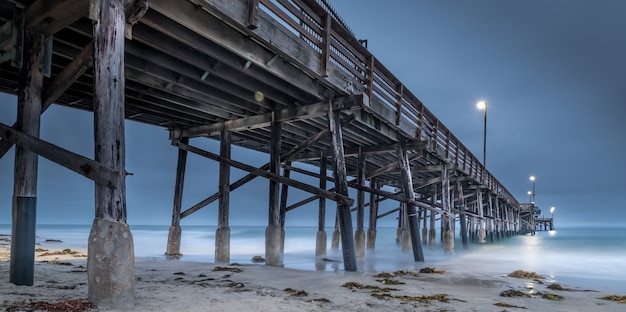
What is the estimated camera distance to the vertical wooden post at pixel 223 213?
10953 millimetres

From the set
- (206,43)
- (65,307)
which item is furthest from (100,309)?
(206,43)

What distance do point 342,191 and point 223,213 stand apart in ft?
12.4

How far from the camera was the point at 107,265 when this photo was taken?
3.91 metres

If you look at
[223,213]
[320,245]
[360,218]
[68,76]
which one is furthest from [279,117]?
[360,218]

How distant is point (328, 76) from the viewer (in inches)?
327

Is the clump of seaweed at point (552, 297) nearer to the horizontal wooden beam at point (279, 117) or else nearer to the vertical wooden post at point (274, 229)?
the horizontal wooden beam at point (279, 117)

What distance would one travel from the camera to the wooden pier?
13.5 ft

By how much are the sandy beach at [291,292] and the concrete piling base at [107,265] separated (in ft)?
0.50

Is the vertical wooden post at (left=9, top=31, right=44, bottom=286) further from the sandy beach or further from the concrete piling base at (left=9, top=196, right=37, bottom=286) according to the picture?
the sandy beach

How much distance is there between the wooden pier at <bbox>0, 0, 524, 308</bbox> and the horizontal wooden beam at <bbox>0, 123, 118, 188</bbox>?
0.05 ft

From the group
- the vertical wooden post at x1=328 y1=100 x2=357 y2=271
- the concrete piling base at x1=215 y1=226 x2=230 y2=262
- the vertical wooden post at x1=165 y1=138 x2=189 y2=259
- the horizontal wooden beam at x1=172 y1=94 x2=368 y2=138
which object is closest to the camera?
the vertical wooden post at x1=328 y1=100 x2=357 y2=271

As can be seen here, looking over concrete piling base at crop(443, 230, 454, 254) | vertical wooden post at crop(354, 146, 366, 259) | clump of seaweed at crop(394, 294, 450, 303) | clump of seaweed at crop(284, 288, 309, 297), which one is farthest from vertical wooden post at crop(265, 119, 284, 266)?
concrete piling base at crop(443, 230, 454, 254)

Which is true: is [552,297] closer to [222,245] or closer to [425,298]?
[425,298]

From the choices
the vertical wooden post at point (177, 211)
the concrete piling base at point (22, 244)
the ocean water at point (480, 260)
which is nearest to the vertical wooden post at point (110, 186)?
the concrete piling base at point (22, 244)
